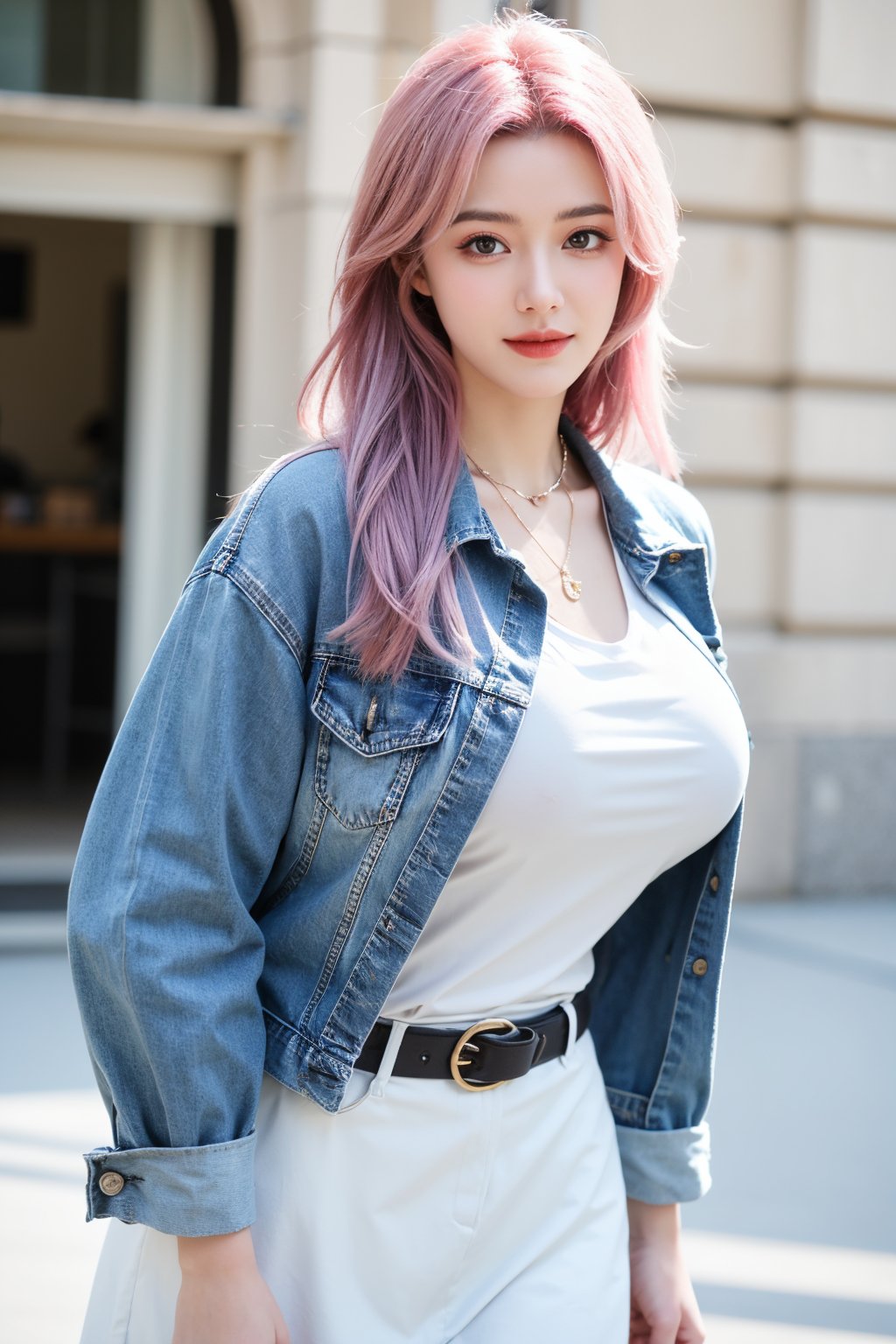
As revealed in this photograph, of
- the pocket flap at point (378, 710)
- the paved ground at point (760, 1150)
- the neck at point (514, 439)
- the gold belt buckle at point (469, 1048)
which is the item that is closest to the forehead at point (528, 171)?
the neck at point (514, 439)

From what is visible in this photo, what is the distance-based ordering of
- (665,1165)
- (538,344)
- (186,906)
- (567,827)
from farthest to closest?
(665,1165) → (538,344) → (567,827) → (186,906)

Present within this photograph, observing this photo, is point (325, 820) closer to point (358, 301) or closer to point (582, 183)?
point (358, 301)

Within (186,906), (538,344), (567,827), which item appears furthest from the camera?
(538,344)

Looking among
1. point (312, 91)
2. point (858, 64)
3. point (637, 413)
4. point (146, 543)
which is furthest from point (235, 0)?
point (637, 413)

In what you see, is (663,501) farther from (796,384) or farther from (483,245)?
(796,384)

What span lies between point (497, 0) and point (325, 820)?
16.7 ft

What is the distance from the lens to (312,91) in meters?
5.55

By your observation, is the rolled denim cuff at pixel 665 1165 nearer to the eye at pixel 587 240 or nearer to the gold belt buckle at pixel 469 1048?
the gold belt buckle at pixel 469 1048

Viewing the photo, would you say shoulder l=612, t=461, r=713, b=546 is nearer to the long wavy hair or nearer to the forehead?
the long wavy hair

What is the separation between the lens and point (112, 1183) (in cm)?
147

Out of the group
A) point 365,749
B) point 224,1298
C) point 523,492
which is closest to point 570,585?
point 523,492

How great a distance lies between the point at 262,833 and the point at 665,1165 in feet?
2.45

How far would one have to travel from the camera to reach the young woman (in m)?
1.43

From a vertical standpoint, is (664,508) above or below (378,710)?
above
